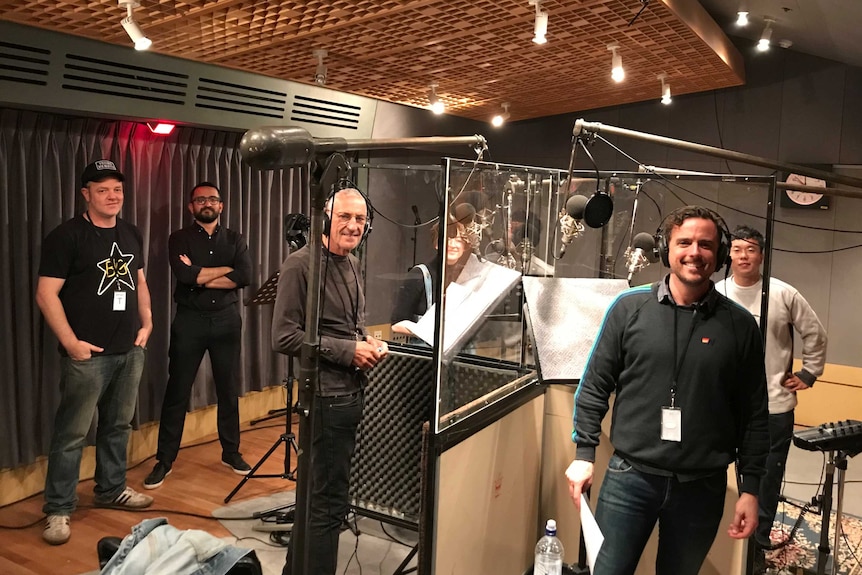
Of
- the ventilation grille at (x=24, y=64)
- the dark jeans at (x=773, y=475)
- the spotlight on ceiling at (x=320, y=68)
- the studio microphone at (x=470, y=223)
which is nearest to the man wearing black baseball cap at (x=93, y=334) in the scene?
the ventilation grille at (x=24, y=64)

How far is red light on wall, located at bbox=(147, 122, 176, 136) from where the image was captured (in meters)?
3.88

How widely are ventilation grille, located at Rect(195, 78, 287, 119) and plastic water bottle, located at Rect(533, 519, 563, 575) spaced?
275 centimetres

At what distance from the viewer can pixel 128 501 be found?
11.0 ft

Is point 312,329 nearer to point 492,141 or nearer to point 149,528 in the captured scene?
point 149,528

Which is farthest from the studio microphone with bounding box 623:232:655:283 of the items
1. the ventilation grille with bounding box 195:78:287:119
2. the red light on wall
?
the red light on wall

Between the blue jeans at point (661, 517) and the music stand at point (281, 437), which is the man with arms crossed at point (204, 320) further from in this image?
Result: the blue jeans at point (661, 517)

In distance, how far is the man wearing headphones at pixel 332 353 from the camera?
7.32 ft

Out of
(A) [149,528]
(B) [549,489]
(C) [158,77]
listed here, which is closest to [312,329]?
(A) [149,528]

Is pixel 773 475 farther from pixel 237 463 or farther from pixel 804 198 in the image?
pixel 804 198

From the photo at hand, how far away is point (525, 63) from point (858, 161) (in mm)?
2839

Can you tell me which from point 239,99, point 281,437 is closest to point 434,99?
point 239,99

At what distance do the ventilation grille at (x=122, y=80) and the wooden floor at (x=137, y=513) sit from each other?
198 centimetres

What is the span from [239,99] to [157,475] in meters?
2.09

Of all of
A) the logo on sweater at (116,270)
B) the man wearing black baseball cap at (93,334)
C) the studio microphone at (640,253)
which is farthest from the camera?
the logo on sweater at (116,270)
